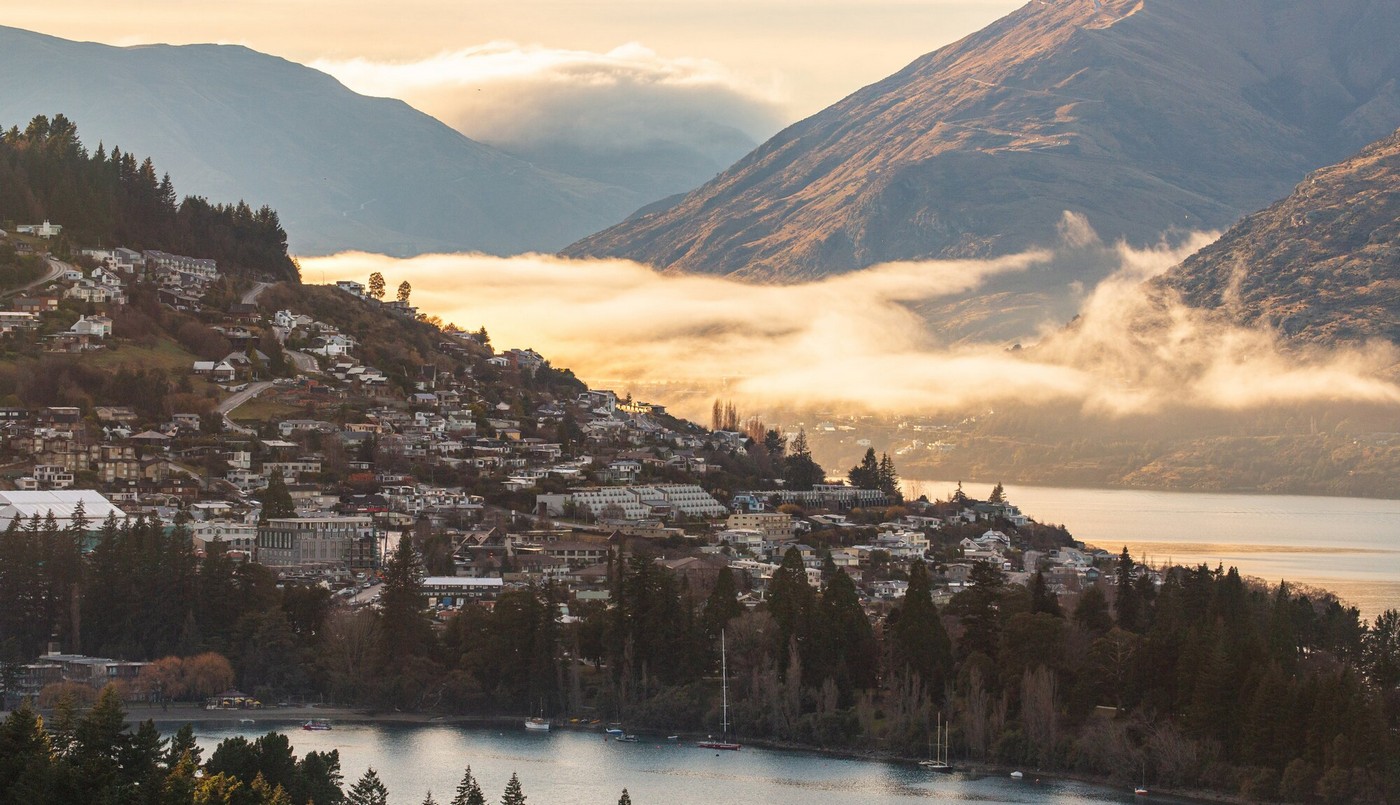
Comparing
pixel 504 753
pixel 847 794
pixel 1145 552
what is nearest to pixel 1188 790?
pixel 847 794

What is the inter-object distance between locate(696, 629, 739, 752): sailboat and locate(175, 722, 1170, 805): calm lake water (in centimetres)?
57

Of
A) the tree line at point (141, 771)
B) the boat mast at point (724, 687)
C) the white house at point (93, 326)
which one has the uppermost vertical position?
the white house at point (93, 326)

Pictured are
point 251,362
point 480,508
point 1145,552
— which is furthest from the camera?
point 1145,552

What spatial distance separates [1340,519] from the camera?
7175 inches

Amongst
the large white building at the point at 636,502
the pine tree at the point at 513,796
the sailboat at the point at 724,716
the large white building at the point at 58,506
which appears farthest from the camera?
the large white building at the point at 636,502

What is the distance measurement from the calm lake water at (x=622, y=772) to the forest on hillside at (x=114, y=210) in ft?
201

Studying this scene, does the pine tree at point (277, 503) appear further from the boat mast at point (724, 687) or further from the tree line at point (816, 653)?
the boat mast at point (724, 687)

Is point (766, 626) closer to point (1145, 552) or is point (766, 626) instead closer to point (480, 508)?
point (480, 508)

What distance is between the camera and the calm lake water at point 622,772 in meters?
63.4

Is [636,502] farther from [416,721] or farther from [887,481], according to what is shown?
[416,721]

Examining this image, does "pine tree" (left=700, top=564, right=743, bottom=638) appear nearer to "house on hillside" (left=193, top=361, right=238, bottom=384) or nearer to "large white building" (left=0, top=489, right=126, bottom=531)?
"large white building" (left=0, top=489, right=126, bottom=531)

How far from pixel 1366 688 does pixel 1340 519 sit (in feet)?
394

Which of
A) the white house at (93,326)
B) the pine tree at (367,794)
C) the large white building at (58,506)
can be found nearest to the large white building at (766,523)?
the large white building at (58,506)

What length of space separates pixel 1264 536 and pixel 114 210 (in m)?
83.5
